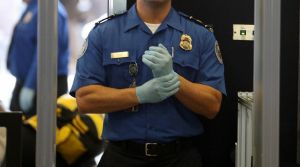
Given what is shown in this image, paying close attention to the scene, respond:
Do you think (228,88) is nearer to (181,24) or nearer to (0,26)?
(181,24)

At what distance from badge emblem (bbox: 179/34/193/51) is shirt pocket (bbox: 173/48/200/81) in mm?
15

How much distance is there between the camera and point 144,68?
137 centimetres

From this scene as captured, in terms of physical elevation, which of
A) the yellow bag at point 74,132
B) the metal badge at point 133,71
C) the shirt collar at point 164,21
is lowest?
the yellow bag at point 74,132

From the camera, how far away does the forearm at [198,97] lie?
1.25 meters

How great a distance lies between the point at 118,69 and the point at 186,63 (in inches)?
9.9

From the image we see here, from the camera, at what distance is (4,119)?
0.75 m

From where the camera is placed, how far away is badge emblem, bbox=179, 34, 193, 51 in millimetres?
1373

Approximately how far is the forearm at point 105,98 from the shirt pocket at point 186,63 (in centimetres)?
21

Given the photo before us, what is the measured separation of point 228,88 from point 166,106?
2.36 feet

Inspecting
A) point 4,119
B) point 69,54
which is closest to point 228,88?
point 69,54

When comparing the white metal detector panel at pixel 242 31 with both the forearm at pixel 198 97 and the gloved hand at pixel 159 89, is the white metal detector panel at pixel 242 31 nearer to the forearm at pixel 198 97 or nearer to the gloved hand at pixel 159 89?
the forearm at pixel 198 97

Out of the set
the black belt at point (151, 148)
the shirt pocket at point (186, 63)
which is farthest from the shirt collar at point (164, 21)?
the black belt at point (151, 148)

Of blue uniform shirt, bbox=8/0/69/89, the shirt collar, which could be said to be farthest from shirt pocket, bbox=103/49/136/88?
blue uniform shirt, bbox=8/0/69/89

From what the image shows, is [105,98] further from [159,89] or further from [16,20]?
[16,20]
